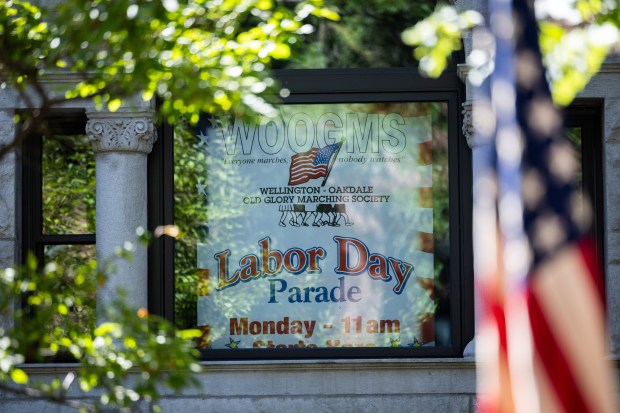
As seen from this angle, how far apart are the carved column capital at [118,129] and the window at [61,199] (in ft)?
1.88

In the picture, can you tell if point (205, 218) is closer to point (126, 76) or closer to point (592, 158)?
point (592, 158)

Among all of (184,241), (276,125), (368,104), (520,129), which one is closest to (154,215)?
(184,241)

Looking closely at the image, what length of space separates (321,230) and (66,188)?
2.51 meters

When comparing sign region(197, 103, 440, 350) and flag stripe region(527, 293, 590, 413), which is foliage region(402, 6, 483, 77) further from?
sign region(197, 103, 440, 350)

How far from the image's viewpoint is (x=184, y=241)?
33.3 feet

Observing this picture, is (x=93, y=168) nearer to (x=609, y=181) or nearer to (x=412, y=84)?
(x=412, y=84)

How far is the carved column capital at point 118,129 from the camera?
30.5 feet

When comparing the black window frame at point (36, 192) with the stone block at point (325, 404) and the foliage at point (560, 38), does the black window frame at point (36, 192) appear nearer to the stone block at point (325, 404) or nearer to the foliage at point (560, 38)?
the stone block at point (325, 404)

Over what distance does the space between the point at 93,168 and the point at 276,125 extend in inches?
84.8

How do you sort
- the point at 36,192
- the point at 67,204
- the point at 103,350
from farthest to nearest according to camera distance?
the point at 67,204
the point at 36,192
the point at 103,350

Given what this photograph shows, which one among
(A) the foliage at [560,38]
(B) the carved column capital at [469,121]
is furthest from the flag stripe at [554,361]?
(B) the carved column capital at [469,121]

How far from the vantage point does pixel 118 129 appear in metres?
9.32

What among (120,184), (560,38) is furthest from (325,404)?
(560,38)

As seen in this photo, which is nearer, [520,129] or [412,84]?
[520,129]
